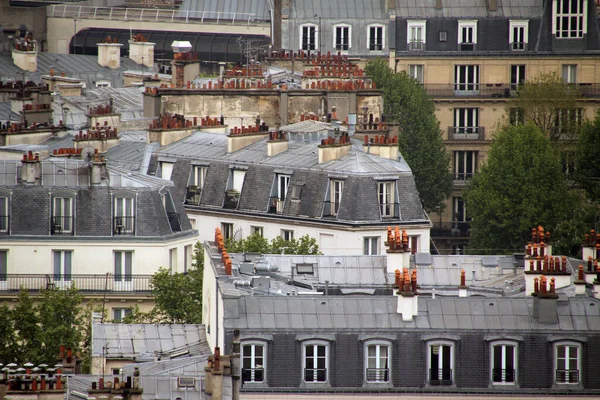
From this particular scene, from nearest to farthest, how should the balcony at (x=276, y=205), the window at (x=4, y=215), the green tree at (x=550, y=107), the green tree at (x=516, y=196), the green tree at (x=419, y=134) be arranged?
the window at (x=4, y=215) → the balcony at (x=276, y=205) → the green tree at (x=516, y=196) → the green tree at (x=419, y=134) → the green tree at (x=550, y=107)

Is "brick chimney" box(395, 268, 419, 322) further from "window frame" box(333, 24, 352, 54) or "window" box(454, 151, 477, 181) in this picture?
"window frame" box(333, 24, 352, 54)

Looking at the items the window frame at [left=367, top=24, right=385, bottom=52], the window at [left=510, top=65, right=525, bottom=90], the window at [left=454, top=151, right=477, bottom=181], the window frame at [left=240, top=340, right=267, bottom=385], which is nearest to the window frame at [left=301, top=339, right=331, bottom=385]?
the window frame at [left=240, top=340, right=267, bottom=385]

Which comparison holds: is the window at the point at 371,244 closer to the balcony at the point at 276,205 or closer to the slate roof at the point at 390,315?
the balcony at the point at 276,205

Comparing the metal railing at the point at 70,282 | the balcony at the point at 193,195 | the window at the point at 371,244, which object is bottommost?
the metal railing at the point at 70,282

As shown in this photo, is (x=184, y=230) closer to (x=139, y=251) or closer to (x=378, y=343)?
(x=139, y=251)

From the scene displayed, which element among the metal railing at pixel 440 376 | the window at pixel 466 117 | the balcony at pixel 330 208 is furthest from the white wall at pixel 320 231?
the window at pixel 466 117

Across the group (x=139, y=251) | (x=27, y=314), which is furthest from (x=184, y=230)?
(x=27, y=314)

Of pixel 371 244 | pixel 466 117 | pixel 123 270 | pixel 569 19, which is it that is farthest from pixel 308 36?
pixel 123 270
